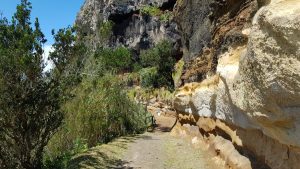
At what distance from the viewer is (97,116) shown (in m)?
12.8

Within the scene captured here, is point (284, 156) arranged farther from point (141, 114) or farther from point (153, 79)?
point (153, 79)

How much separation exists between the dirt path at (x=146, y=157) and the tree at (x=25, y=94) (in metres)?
0.95

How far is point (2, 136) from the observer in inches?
330

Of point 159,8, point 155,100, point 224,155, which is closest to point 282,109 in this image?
point 224,155

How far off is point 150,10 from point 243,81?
158ft

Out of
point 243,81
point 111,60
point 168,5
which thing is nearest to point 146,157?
point 243,81

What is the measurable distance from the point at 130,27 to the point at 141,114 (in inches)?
1727

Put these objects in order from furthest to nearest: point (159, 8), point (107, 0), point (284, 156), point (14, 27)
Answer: point (107, 0) < point (159, 8) < point (14, 27) < point (284, 156)

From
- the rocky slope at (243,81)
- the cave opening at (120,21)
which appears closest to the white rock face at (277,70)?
the rocky slope at (243,81)

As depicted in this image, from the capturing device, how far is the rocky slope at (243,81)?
4535mm

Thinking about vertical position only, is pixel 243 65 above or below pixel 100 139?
above

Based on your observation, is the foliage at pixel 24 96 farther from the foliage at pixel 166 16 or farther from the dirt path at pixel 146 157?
the foliage at pixel 166 16

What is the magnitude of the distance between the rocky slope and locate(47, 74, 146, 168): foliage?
1895 mm

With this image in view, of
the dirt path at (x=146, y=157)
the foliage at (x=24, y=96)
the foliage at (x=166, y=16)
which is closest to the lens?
the foliage at (x=24, y=96)
